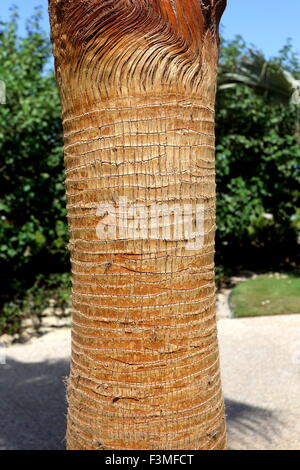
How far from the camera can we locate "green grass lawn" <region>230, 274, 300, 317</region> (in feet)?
26.4

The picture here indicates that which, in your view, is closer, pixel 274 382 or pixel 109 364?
pixel 109 364

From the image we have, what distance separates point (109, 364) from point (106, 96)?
3.34 feet

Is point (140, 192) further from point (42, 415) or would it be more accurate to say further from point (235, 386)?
point (235, 386)

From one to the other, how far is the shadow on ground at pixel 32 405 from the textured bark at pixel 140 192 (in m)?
1.94

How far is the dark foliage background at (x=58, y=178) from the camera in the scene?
7.46 m

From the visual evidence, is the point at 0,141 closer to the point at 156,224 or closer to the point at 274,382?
the point at 274,382

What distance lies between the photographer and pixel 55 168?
8.03 metres

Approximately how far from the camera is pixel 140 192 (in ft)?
5.80

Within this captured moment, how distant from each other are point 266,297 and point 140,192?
724 cm

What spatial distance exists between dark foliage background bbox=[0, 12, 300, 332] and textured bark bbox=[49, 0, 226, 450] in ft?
18.5

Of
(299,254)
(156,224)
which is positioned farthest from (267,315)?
(156,224)

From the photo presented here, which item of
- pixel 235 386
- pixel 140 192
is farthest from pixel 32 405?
pixel 140 192

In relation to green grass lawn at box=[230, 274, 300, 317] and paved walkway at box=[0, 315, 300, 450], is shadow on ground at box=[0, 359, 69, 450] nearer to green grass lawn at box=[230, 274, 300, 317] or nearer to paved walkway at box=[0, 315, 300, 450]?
paved walkway at box=[0, 315, 300, 450]

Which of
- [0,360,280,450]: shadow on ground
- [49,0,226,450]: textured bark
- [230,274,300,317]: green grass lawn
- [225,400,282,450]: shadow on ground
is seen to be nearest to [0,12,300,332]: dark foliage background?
[230,274,300,317]: green grass lawn
